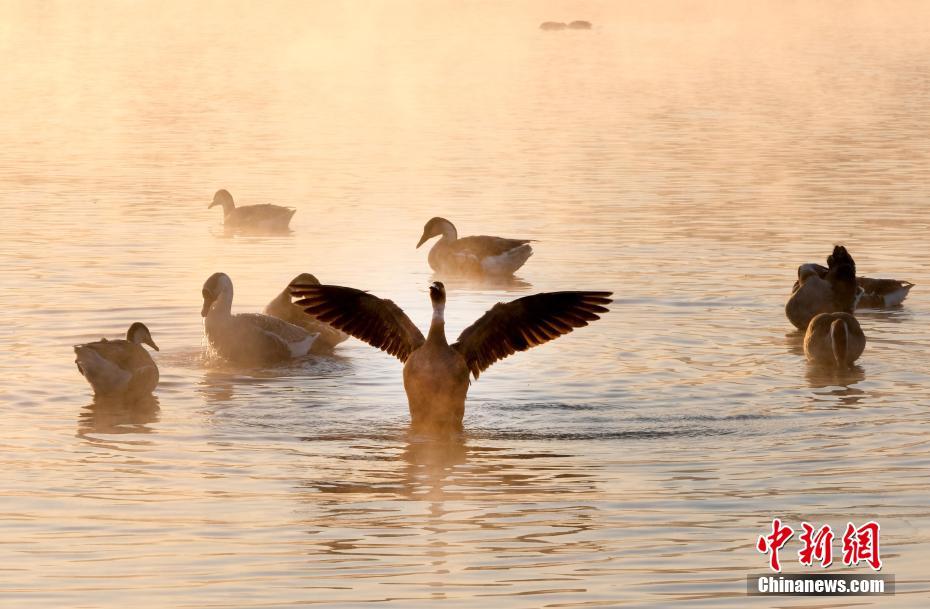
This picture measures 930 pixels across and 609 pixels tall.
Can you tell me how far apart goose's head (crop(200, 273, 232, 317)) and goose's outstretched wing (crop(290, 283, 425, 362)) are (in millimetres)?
4098

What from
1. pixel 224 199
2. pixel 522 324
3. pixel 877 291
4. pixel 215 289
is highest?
pixel 224 199

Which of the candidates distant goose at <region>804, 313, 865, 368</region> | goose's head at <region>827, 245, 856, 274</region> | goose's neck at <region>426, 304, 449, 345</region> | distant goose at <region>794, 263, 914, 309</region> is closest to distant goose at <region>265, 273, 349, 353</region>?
goose's neck at <region>426, 304, 449, 345</region>

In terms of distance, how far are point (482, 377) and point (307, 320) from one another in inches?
123

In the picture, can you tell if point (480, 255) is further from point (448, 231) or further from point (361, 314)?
point (361, 314)

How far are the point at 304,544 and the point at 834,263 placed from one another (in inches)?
480

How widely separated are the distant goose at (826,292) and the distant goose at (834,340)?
216 centimetres

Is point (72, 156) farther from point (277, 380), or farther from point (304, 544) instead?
point (304, 544)

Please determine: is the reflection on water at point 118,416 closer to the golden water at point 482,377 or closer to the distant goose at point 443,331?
the golden water at point 482,377

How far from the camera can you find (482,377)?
18.5 m

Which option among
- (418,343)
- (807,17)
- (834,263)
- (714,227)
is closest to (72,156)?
(714,227)

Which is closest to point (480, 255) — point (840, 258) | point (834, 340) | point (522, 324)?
point (840, 258)

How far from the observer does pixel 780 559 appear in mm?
10852

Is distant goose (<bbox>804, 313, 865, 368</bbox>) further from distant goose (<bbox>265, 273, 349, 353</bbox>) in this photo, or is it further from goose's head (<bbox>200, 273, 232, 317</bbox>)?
goose's head (<bbox>200, 273, 232, 317</bbox>)

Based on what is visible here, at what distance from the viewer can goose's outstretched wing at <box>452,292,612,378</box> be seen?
1551 cm
